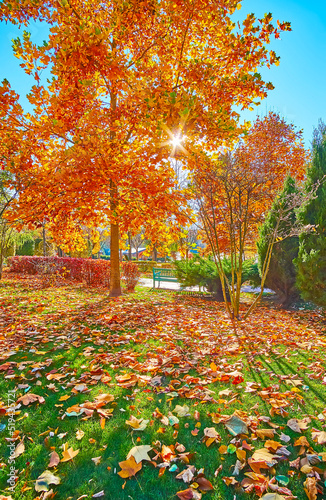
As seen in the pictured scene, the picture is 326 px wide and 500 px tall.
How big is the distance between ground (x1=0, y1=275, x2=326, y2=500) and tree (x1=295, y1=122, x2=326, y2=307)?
207 cm

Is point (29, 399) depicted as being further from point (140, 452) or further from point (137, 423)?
point (140, 452)

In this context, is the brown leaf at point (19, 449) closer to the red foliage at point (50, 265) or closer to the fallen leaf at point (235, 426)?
the fallen leaf at point (235, 426)

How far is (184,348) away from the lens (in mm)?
3674

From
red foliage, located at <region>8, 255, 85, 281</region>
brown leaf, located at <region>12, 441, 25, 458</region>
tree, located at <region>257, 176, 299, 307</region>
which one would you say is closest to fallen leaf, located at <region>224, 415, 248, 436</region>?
brown leaf, located at <region>12, 441, 25, 458</region>

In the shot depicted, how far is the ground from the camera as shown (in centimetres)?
159

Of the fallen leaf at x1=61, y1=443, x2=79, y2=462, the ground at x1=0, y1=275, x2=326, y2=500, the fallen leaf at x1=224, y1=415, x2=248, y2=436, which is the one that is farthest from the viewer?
the fallen leaf at x1=224, y1=415, x2=248, y2=436

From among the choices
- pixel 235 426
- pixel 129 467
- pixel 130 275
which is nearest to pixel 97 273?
pixel 130 275

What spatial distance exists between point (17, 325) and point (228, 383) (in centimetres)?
369

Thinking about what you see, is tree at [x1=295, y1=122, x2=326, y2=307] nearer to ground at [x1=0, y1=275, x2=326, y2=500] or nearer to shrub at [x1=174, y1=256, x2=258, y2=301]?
ground at [x1=0, y1=275, x2=326, y2=500]

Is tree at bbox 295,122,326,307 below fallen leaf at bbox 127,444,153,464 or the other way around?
the other way around

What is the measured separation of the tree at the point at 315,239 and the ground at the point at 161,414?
207 centimetres

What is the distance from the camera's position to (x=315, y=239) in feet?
19.5

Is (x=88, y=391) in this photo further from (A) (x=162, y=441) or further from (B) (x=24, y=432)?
(A) (x=162, y=441)

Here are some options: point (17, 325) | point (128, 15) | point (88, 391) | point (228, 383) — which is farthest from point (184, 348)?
point (128, 15)
